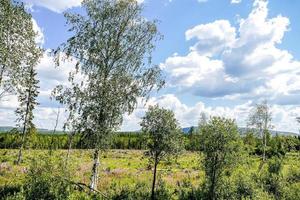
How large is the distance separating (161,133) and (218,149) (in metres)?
6.24

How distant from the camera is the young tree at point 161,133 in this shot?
118 feet

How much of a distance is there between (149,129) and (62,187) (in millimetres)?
10990

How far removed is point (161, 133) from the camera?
36.0 metres

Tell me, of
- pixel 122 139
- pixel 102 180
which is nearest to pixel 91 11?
pixel 102 180

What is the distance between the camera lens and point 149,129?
1447 inches

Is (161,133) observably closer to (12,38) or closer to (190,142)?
(12,38)

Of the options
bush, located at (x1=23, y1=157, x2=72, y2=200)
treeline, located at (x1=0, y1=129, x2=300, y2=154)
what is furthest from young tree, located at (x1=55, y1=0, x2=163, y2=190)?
treeline, located at (x1=0, y1=129, x2=300, y2=154)

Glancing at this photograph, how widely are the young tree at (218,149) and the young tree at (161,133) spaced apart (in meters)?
3.54

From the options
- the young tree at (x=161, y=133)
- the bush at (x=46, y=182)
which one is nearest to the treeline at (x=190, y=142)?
the young tree at (x=161, y=133)

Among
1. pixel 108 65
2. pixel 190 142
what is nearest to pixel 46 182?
pixel 108 65

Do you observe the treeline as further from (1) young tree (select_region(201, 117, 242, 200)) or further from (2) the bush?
(2) the bush

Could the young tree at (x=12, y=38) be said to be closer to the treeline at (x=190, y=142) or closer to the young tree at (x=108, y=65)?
the young tree at (x=108, y=65)

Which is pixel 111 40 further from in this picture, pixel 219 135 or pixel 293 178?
pixel 293 178

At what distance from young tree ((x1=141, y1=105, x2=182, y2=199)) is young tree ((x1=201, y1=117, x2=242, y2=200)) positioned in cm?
354
